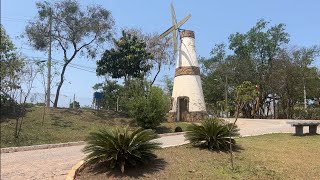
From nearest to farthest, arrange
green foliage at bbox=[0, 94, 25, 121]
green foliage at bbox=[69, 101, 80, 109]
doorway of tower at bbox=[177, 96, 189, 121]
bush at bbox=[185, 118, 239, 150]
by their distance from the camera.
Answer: bush at bbox=[185, 118, 239, 150] → green foliage at bbox=[0, 94, 25, 121] → green foliage at bbox=[69, 101, 80, 109] → doorway of tower at bbox=[177, 96, 189, 121]

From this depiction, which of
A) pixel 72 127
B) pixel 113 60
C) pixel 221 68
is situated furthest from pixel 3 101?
pixel 221 68

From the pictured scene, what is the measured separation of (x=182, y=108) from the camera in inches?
1161

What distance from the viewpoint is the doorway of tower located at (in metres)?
29.1

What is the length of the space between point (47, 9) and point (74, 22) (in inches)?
84.2

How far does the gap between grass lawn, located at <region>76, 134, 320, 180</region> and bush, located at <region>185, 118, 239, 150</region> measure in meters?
0.31

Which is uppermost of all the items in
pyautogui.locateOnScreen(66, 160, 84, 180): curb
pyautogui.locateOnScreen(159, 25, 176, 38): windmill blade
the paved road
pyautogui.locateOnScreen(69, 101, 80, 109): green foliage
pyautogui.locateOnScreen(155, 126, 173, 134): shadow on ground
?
pyautogui.locateOnScreen(159, 25, 176, 38): windmill blade

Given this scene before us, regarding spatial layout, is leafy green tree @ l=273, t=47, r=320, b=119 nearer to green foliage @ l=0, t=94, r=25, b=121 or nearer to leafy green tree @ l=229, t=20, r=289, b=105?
leafy green tree @ l=229, t=20, r=289, b=105

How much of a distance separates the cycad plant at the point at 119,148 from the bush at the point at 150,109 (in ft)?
39.3

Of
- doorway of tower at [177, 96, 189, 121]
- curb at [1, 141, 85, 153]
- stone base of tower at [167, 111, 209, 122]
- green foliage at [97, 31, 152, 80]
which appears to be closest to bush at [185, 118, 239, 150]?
curb at [1, 141, 85, 153]

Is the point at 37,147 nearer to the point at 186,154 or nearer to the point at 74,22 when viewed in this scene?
the point at 186,154

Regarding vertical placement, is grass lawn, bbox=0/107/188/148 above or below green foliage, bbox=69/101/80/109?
below

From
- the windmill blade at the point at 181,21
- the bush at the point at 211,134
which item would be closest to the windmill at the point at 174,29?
the windmill blade at the point at 181,21

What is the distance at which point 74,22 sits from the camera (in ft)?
86.1

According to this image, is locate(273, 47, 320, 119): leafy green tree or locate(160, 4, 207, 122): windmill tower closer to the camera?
locate(160, 4, 207, 122): windmill tower
